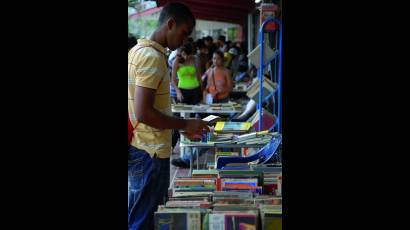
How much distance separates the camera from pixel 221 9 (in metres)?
14.6

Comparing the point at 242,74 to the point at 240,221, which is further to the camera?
the point at 242,74

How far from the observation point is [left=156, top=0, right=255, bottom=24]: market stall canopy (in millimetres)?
12607

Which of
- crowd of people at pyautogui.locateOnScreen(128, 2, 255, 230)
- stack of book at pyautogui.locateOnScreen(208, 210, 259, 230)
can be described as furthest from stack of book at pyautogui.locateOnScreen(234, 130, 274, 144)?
stack of book at pyautogui.locateOnScreen(208, 210, 259, 230)

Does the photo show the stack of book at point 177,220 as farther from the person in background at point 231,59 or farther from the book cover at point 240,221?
the person in background at point 231,59

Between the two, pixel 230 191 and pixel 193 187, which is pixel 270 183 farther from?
pixel 193 187

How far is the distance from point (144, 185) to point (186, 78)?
18.8 feet

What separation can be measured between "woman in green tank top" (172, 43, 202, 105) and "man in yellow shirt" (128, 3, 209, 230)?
5.49 meters

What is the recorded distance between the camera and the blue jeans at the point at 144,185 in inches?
119

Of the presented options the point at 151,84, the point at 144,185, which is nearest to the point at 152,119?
the point at 151,84

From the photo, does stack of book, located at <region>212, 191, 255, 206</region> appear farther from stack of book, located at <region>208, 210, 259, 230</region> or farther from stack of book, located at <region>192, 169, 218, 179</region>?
stack of book, located at <region>192, 169, 218, 179</region>

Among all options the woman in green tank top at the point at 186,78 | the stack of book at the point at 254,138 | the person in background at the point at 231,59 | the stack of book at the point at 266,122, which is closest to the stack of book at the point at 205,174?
the stack of book at the point at 254,138
